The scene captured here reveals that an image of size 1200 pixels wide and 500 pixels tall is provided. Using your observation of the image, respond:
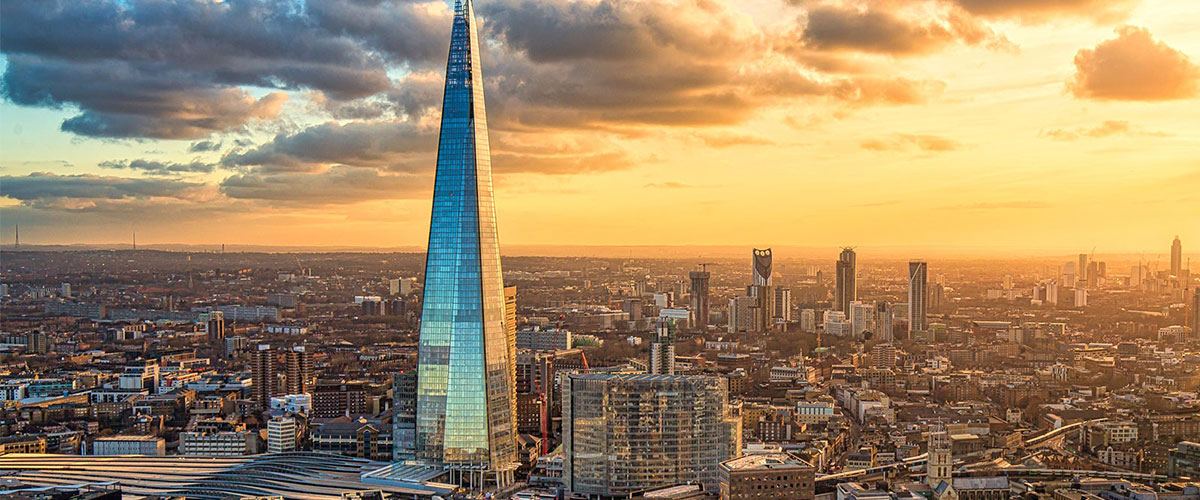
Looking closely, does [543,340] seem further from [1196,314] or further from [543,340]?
[1196,314]

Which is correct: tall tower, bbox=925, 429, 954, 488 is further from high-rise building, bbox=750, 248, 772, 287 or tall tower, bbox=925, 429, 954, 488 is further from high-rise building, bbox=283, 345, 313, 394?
high-rise building, bbox=750, 248, 772, 287

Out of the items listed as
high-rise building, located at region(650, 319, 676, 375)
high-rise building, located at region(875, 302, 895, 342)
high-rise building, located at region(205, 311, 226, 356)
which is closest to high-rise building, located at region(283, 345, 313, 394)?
high-rise building, located at region(205, 311, 226, 356)

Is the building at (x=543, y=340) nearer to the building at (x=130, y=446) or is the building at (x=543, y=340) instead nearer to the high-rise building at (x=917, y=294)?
the building at (x=130, y=446)

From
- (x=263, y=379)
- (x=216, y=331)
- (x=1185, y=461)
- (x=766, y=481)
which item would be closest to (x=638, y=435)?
(x=766, y=481)

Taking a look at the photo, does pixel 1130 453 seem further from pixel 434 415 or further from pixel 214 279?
pixel 214 279

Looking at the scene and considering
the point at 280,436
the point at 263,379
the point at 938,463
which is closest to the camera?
the point at 938,463
